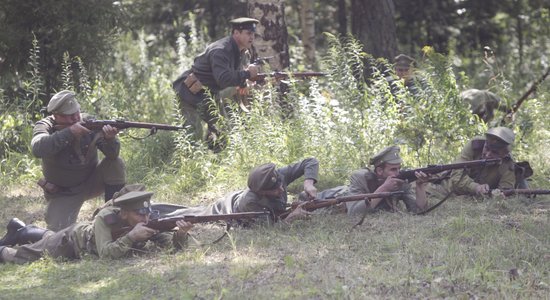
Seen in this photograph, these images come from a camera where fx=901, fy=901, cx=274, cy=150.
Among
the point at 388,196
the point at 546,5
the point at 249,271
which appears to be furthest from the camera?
the point at 546,5

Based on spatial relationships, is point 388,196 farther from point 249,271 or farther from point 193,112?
point 193,112

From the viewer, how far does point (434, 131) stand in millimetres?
10484

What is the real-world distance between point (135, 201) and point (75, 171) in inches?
71.0

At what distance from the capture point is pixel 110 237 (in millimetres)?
8047

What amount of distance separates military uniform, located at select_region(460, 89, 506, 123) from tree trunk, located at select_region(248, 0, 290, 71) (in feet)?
8.21

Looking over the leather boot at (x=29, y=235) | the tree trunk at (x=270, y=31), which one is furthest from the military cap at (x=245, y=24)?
the leather boot at (x=29, y=235)

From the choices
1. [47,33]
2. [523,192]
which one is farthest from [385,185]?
[47,33]

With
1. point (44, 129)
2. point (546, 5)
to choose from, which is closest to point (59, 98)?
point (44, 129)

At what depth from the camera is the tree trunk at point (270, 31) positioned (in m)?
12.0

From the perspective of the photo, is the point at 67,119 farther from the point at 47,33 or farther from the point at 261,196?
the point at 47,33

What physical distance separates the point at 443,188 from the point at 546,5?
39.5 feet

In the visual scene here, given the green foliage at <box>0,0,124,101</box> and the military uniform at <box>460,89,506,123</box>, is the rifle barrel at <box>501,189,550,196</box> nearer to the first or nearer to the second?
the military uniform at <box>460,89,506,123</box>

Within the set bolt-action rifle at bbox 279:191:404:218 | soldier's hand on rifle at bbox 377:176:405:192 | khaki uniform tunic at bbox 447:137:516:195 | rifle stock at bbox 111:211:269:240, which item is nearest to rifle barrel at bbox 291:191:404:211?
bolt-action rifle at bbox 279:191:404:218

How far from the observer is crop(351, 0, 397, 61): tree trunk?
43.8 feet
